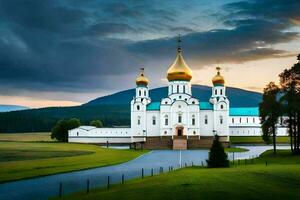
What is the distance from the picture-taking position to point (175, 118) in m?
104

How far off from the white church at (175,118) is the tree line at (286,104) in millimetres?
33279

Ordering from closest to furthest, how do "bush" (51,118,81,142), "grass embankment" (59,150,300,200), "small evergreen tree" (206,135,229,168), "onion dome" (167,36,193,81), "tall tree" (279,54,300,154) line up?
"grass embankment" (59,150,300,200) < "small evergreen tree" (206,135,229,168) < "tall tree" (279,54,300,154) < "onion dome" (167,36,193,81) < "bush" (51,118,81,142)

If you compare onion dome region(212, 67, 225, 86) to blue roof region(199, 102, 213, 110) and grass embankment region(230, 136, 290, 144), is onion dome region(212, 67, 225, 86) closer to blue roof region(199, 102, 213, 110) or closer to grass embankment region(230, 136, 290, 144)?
blue roof region(199, 102, 213, 110)

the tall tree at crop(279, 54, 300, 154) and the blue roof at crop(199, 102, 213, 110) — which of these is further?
the blue roof at crop(199, 102, 213, 110)

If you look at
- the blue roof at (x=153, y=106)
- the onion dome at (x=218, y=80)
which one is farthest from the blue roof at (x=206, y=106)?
the blue roof at (x=153, y=106)

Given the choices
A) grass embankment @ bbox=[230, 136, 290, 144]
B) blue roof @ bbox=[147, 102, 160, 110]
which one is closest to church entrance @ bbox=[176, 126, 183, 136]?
blue roof @ bbox=[147, 102, 160, 110]

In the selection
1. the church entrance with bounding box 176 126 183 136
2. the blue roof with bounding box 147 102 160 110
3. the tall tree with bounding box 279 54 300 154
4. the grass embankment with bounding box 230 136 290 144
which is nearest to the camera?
the tall tree with bounding box 279 54 300 154

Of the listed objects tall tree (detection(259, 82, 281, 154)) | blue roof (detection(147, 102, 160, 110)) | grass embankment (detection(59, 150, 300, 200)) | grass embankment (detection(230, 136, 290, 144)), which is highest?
blue roof (detection(147, 102, 160, 110))

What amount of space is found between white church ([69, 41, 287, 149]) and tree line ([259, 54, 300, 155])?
33.3m

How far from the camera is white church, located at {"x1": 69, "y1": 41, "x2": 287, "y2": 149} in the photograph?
104 metres

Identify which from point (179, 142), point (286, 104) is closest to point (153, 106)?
point (179, 142)

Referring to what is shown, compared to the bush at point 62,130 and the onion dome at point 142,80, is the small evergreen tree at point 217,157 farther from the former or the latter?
the bush at point 62,130

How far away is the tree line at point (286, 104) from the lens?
60406 millimetres

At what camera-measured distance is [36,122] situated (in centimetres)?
19538
